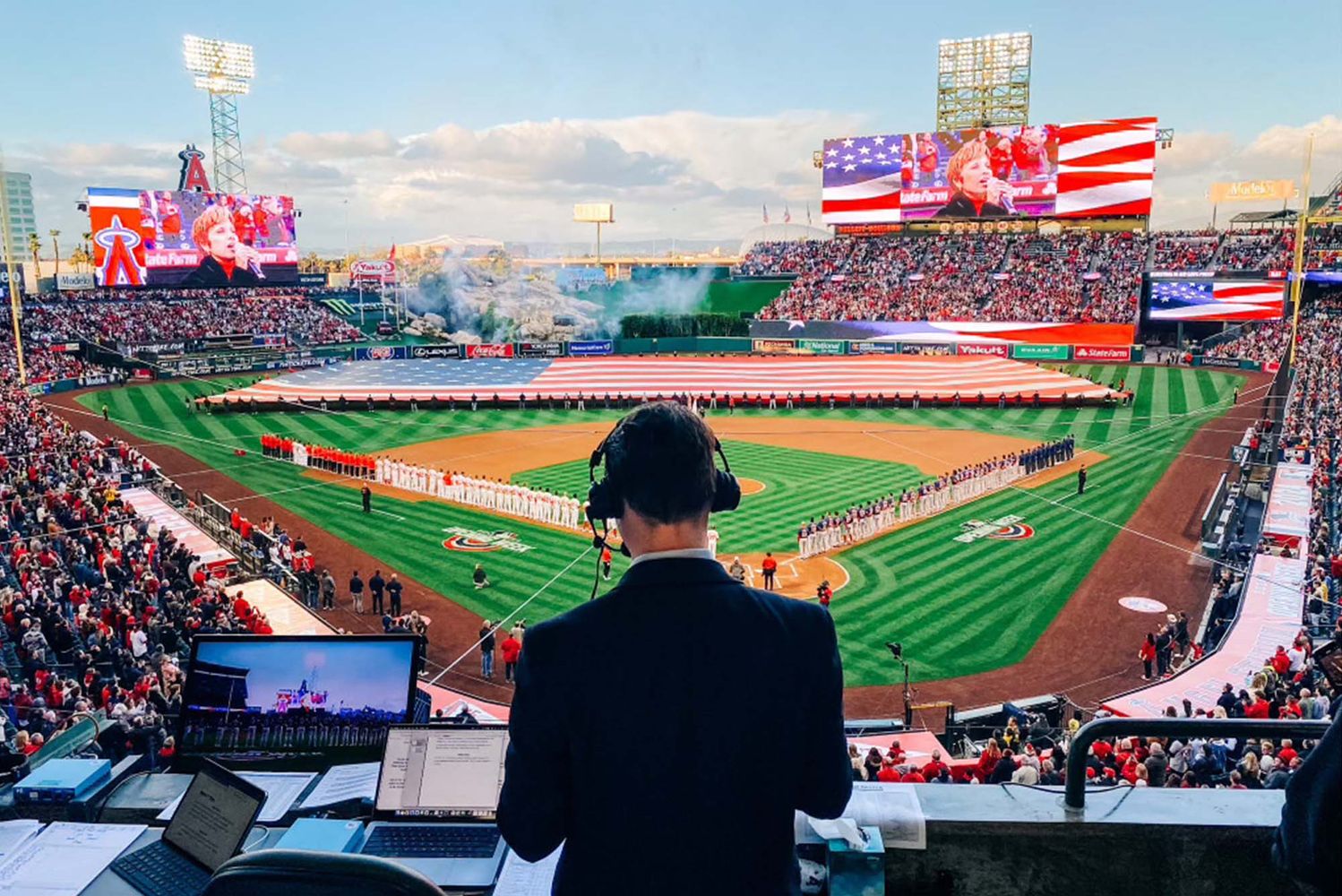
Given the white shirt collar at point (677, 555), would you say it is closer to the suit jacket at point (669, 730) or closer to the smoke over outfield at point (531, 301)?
the suit jacket at point (669, 730)

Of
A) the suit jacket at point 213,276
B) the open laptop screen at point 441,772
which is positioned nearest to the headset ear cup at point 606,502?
the open laptop screen at point 441,772

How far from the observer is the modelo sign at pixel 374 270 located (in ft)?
246

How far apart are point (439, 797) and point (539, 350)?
61723mm

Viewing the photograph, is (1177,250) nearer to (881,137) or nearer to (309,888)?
(881,137)

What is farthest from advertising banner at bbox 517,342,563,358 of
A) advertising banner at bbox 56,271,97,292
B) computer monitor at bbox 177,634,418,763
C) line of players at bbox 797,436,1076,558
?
computer monitor at bbox 177,634,418,763

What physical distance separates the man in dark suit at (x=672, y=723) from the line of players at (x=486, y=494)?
22.2 meters

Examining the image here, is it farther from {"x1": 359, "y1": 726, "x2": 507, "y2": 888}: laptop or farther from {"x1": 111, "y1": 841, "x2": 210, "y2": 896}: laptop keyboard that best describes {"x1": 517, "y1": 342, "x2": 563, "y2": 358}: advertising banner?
{"x1": 111, "y1": 841, "x2": 210, "y2": 896}: laptop keyboard

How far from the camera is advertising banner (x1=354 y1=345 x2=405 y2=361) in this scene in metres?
62.4

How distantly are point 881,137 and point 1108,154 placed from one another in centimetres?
1555

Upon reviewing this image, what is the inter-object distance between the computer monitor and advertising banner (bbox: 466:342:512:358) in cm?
6059

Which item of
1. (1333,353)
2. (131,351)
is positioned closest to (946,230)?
(1333,353)

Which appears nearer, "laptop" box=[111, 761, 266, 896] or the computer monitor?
"laptop" box=[111, 761, 266, 896]

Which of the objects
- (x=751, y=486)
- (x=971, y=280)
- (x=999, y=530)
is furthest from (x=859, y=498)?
(x=971, y=280)

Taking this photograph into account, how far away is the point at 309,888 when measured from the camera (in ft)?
6.61
